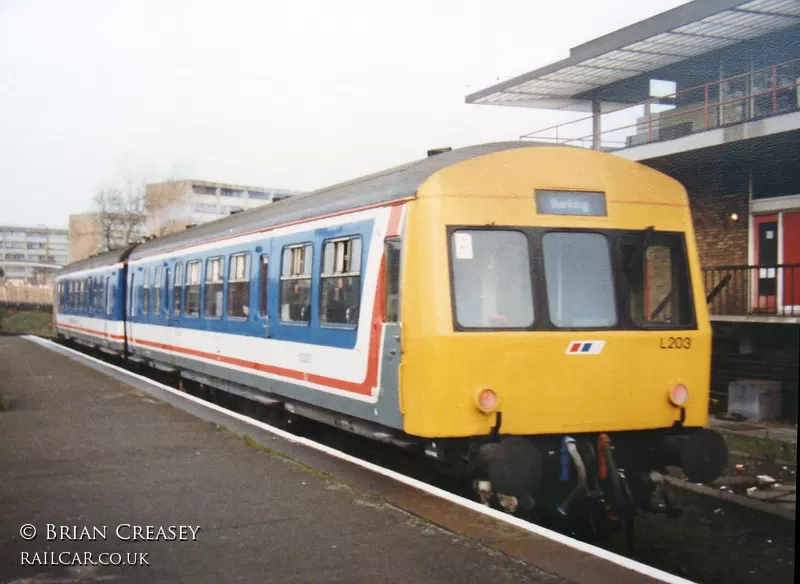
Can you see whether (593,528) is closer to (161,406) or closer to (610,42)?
(161,406)

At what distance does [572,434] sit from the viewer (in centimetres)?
A: 696

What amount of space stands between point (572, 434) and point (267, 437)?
322cm

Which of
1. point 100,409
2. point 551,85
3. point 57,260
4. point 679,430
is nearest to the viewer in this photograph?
point 679,430

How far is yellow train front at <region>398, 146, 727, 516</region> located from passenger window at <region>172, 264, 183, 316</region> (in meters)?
8.37

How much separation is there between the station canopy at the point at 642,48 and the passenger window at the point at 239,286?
24.4 feet

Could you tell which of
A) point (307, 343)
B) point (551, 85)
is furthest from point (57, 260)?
point (307, 343)

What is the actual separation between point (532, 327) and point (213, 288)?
6933mm

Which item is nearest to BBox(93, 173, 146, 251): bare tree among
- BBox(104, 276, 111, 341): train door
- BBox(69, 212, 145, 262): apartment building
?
BBox(69, 212, 145, 262): apartment building

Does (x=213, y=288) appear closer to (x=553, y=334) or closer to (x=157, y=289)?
(x=157, y=289)

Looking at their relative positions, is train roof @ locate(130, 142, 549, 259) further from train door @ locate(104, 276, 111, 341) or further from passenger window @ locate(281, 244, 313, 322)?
train door @ locate(104, 276, 111, 341)

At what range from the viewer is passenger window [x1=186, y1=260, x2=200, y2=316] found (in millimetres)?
13461

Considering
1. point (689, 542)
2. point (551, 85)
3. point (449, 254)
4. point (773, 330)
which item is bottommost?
point (689, 542)

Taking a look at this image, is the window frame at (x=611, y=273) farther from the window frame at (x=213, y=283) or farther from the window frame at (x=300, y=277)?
the window frame at (x=213, y=283)
